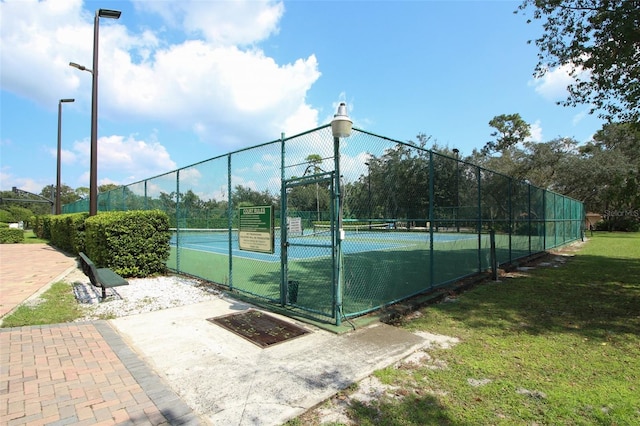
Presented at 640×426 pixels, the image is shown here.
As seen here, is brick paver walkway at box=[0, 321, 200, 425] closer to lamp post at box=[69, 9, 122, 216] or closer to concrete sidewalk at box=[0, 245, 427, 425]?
concrete sidewalk at box=[0, 245, 427, 425]

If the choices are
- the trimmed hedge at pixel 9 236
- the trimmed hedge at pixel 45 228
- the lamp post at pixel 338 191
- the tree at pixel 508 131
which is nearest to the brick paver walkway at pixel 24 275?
the lamp post at pixel 338 191

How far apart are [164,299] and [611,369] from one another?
685 centimetres

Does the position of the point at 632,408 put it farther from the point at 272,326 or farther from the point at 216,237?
the point at 216,237

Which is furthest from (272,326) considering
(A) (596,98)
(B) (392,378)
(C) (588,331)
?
(A) (596,98)

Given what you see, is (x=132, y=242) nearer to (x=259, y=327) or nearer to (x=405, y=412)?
(x=259, y=327)

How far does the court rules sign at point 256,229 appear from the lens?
6152 millimetres

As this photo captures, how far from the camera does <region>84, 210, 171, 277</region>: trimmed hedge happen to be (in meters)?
8.82

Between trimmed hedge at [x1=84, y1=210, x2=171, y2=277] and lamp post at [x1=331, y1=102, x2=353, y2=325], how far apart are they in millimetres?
6317

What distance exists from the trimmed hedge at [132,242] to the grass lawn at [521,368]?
7.03 m

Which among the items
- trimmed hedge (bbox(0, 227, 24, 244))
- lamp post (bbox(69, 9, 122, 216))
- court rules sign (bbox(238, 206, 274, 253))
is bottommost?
trimmed hedge (bbox(0, 227, 24, 244))

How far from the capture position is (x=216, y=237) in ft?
36.6

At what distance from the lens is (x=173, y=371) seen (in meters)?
3.73

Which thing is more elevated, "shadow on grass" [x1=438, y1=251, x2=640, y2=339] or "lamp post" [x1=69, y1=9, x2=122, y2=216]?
"lamp post" [x1=69, y1=9, x2=122, y2=216]

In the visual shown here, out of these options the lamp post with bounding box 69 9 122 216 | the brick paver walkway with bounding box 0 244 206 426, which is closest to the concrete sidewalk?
the brick paver walkway with bounding box 0 244 206 426
